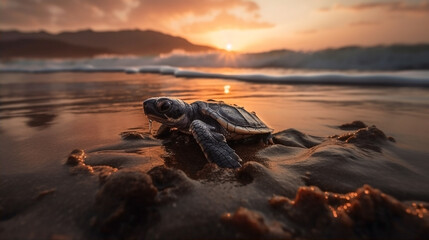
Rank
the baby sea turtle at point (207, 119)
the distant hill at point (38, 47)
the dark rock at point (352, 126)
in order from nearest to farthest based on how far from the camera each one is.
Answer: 1. the baby sea turtle at point (207, 119)
2. the dark rock at point (352, 126)
3. the distant hill at point (38, 47)

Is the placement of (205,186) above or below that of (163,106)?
below

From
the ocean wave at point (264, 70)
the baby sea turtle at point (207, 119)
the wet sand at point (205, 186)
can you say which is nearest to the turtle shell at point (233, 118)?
the baby sea turtle at point (207, 119)

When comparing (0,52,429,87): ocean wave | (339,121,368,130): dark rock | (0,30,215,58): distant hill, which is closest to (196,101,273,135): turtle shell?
(339,121,368,130): dark rock

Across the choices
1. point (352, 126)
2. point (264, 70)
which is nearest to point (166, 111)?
point (352, 126)

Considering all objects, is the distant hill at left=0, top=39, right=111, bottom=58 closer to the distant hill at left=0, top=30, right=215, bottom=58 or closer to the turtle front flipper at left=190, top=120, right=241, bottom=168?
the distant hill at left=0, top=30, right=215, bottom=58

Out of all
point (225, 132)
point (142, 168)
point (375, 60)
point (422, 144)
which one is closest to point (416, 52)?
point (375, 60)

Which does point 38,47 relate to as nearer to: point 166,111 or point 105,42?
point 105,42

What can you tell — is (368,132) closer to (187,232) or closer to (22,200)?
(187,232)

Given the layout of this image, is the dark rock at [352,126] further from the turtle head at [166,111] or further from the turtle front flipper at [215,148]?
the turtle head at [166,111]
